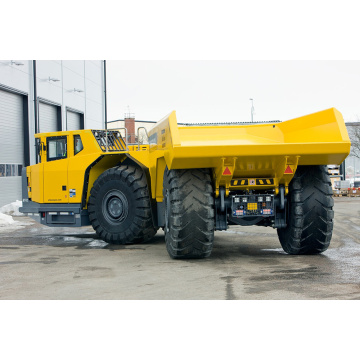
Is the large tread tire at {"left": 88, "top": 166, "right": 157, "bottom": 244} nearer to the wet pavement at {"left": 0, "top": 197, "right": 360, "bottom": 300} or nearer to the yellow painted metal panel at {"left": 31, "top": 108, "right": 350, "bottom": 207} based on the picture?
the wet pavement at {"left": 0, "top": 197, "right": 360, "bottom": 300}

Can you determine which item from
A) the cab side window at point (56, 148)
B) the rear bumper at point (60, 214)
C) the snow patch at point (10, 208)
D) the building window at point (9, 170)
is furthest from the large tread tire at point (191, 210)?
the building window at point (9, 170)

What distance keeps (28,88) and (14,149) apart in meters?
2.74

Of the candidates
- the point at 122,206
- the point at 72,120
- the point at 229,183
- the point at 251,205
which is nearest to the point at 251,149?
the point at 229,183

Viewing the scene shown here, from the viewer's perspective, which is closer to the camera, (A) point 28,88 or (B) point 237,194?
(B) point 237,194

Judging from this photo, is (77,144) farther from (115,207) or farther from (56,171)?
(115,207)

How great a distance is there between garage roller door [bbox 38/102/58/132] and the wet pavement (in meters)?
14.8

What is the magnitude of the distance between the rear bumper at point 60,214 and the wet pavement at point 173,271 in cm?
47

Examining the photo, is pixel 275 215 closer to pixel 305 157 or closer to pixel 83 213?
pixel 305 157

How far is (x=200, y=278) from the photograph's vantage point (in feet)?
24.4

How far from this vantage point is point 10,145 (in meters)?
23.6

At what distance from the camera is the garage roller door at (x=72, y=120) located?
29.9 m

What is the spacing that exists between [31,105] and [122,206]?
14.9 metres

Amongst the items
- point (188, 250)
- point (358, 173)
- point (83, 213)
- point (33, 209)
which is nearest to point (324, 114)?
point (188, 250)

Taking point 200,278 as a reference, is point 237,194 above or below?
above
